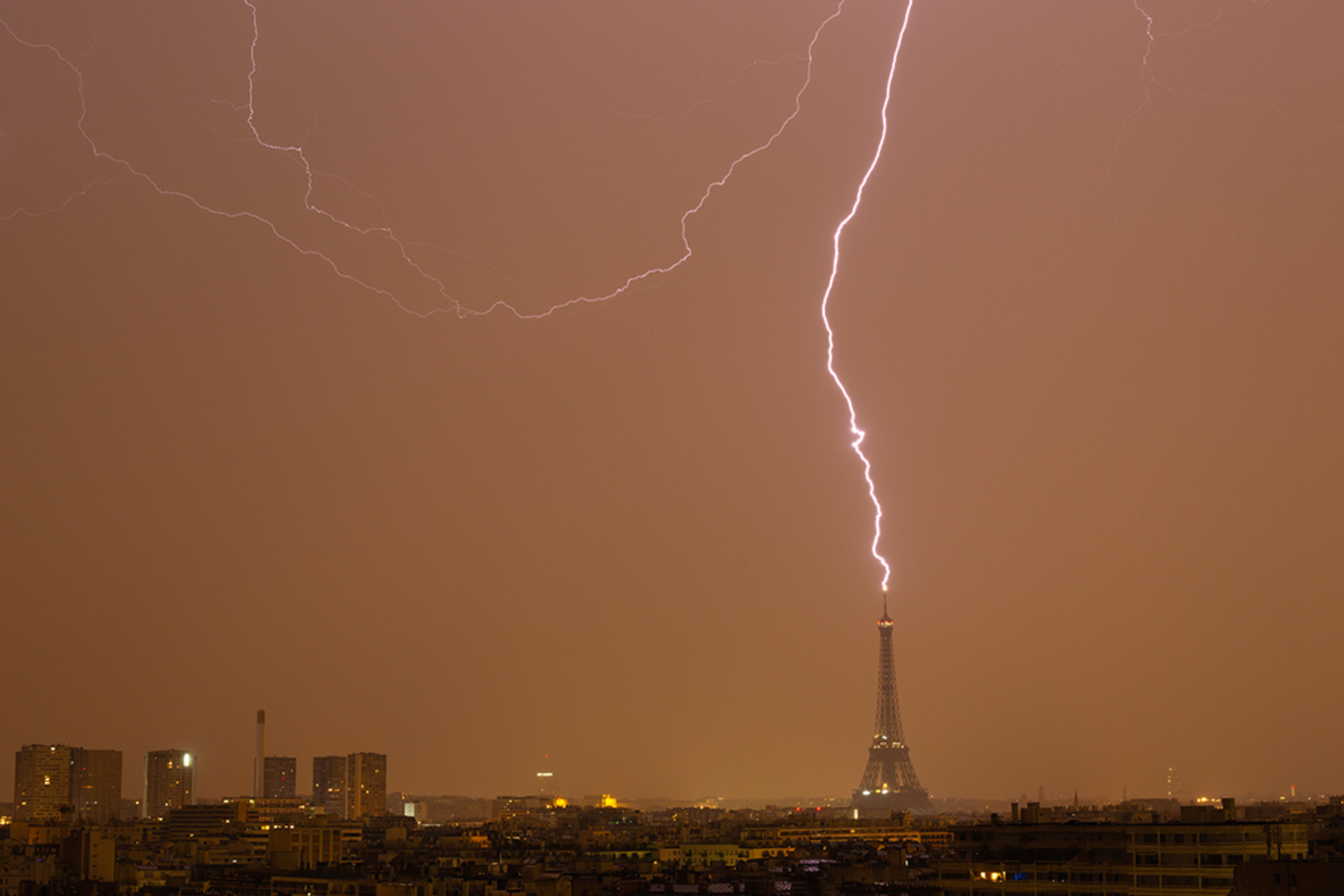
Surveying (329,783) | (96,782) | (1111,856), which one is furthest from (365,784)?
(1111,856)

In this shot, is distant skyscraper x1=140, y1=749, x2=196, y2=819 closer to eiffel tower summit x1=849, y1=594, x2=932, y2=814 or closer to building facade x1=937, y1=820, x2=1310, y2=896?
eiffel tower summit x1=849, y1=594, x2=932, y2=814

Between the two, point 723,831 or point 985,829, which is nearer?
point 985,829

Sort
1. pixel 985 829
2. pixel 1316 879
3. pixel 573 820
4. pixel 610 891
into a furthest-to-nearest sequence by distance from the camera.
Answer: pixel 573 820
pixel 610 891
pixel 985 829
pixel 1316 879

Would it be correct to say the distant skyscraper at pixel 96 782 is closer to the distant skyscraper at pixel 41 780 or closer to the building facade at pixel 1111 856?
the distant skyscraper at pixel 41 780

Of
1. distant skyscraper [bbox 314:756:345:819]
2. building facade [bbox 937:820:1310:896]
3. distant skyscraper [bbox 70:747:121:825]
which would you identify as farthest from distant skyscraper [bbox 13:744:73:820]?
building facade [bbox 937:820:1310:896]

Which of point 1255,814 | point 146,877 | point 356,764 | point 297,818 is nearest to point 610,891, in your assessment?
point 146,877

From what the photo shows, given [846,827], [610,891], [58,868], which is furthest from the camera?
[846,827]

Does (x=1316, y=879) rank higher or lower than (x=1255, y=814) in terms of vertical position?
higher

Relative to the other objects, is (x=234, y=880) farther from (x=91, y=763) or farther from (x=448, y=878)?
(x=91, y=763)

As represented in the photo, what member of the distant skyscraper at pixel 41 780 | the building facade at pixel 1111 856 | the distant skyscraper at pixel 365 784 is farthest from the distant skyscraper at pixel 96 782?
the building facade at pixel 1111 856
